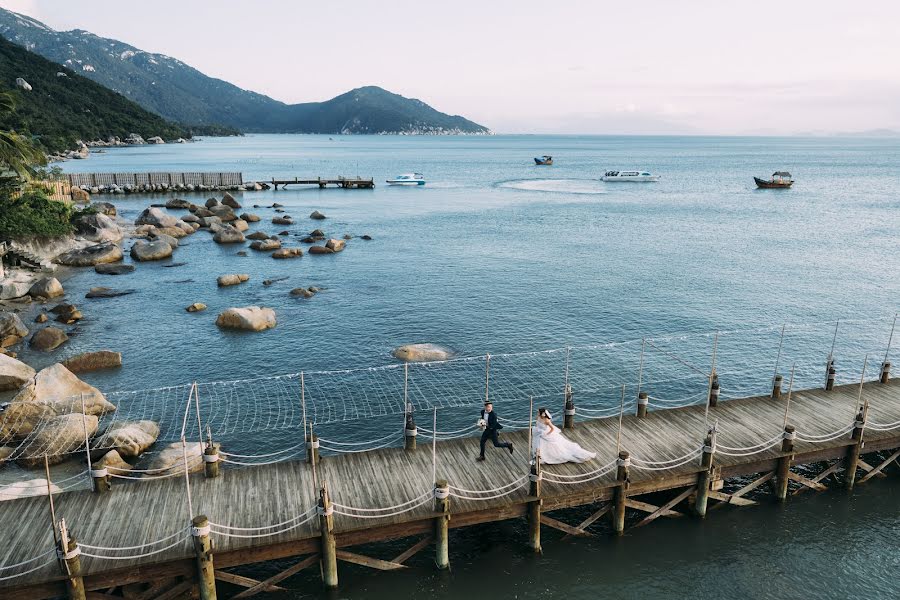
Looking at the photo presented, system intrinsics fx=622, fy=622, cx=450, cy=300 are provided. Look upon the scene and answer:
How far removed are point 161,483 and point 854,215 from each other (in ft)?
382

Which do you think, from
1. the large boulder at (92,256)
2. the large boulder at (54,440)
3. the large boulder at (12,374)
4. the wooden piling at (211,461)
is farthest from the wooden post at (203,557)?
the large boulder at (92,256)

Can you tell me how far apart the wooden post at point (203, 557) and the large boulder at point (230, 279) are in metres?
41.6

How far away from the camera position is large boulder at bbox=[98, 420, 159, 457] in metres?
27.1

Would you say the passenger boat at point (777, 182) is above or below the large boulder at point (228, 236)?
above

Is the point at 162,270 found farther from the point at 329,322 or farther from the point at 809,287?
the point at 809,287

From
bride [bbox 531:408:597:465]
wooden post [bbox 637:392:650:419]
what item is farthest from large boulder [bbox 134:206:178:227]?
bride [bbox 531:408:597:465]

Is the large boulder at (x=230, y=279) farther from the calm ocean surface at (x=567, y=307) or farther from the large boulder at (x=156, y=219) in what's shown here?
the large boulder at (x=156, y=219)

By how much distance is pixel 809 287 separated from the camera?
192 ft

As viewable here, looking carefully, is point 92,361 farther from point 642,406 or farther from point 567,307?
point 567,307

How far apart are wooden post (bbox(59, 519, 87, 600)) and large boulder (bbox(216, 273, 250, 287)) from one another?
41.6 metres

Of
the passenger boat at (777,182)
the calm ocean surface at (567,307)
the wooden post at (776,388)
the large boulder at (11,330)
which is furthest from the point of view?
the passenger boat at (777,182)

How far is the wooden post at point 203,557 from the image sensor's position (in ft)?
56.0

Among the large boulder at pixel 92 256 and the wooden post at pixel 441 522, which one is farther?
the large boulder at pixel 92 256

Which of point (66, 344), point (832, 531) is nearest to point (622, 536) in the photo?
point (832, 531)
